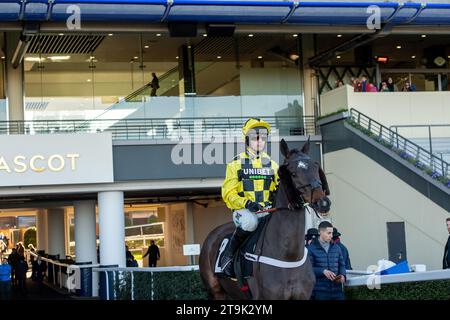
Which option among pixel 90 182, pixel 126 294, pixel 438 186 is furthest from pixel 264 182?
pixel 90 182

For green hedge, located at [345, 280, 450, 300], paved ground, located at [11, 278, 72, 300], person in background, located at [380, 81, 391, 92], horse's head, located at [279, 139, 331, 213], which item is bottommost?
paved ground, located at [11, 278, 72, 300]

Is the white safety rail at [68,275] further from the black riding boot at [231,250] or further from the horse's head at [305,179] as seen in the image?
the horse's head at [305,179]

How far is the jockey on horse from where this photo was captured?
27.2ft

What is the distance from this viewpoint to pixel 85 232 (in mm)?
26344

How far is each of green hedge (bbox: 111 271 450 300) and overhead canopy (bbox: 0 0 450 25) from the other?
6.94 meters

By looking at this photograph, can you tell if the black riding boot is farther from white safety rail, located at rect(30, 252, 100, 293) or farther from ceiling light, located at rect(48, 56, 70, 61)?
ceiling light, located at rect(48, 56, 70, 61)

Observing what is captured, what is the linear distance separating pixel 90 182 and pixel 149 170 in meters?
1.79

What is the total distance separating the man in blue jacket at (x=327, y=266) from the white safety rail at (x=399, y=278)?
145 millimetres

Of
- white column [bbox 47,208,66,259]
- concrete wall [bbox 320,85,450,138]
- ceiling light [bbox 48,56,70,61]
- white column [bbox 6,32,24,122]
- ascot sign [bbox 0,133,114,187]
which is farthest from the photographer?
white column [bbox 47,208,66,259]

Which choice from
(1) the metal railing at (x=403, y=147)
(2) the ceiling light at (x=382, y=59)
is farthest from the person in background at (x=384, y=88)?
(2) the ceiling light at (x=382, y=59)

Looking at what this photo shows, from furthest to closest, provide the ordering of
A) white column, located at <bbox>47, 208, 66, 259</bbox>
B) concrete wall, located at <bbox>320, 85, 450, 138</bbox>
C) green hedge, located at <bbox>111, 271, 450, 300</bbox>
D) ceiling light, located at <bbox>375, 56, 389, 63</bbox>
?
white column, located at <bbox>47, 208, 66, 259</bbox>
ceiling light, located at <bbox>375, 56, 389, 63</bbox>
concrete wall, located at <bbox>320, 85, 450, 138</bbox>
green hedge, located at <bbox>111, 271, 450, 300</bbox>

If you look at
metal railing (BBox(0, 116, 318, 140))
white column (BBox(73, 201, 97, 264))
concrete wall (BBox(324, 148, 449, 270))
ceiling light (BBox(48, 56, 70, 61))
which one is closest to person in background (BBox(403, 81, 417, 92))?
concrete wall (BBox(324, 148, 449, 270))

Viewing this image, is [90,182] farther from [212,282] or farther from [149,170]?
[212,282]

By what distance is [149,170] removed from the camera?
76.1ft
